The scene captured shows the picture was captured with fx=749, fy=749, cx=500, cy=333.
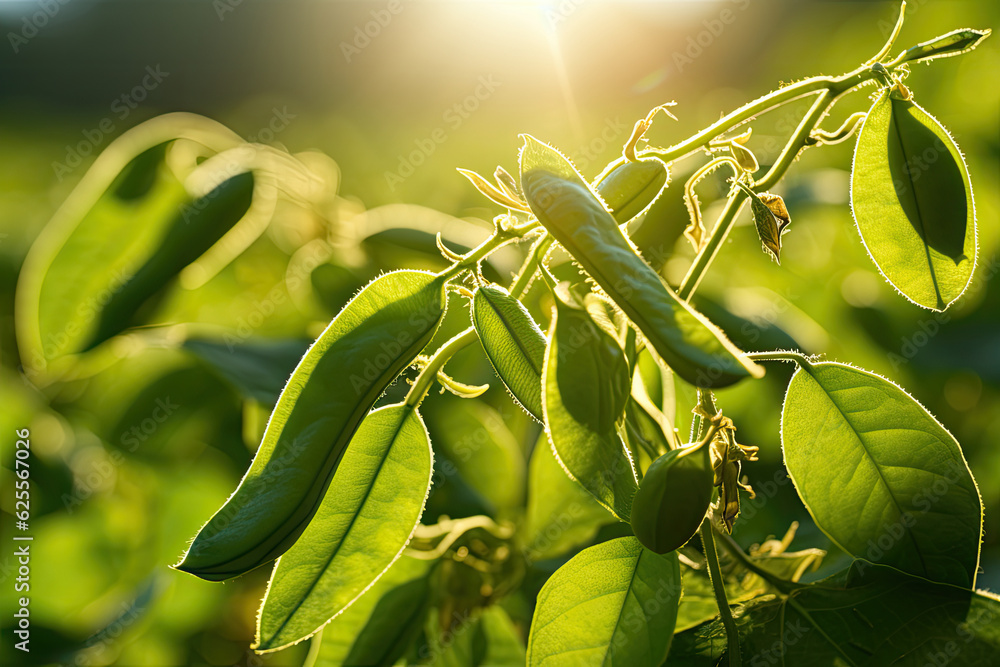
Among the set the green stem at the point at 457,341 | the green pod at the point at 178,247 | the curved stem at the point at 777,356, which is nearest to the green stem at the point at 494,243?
the green stem at the point at 457,341

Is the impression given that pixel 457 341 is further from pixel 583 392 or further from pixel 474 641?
pixel 474 641

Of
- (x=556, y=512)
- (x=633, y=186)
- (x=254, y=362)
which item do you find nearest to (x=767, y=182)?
(x=633, y=186)

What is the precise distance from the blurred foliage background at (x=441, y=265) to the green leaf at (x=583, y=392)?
0.15 meters

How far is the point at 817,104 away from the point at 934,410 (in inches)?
18.5

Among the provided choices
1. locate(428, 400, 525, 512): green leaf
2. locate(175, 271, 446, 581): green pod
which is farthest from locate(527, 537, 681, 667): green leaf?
locate(428, 400, 525, 512): green leaf

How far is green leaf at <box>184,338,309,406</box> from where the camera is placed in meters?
0.58

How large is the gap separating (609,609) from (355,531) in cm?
13

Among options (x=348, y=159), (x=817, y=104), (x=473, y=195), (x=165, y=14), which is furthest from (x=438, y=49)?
(x=817, y=104)

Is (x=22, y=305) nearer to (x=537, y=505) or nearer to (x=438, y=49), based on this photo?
(x=537, y=505)

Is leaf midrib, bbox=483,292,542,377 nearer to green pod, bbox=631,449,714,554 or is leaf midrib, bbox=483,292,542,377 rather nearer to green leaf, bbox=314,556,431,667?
green pod, bbox=631,449,714,554

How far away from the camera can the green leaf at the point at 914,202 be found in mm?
359

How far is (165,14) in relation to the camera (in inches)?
69.6

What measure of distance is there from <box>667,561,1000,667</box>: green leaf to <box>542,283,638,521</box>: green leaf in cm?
17

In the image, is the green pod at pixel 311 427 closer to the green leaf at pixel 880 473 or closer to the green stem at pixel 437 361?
the green stem at pixel 437 361
